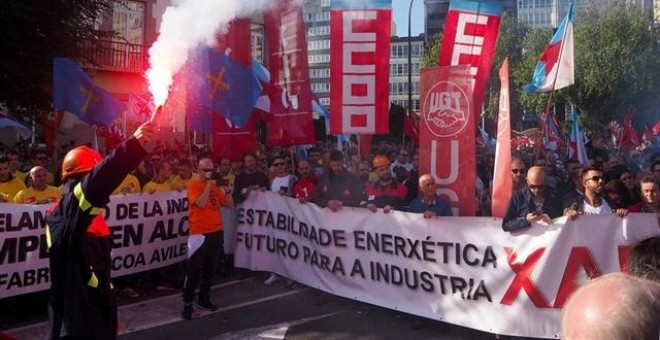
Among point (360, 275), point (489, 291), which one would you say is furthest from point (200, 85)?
point (489, 291)

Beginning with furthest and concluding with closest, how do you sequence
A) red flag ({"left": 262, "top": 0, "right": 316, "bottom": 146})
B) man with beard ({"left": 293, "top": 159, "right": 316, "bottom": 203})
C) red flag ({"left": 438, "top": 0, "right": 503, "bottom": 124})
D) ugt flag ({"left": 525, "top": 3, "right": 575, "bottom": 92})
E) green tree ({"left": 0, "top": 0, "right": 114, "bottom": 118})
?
1. green tree ({"left": 0, "top": 0, "right": 114, "bottom": 118})
2. ugt flag ({"left": 525, "top": 3, "right": 575, "bottom": 92})
3. red flag ({"left": 262, "top": 0, "right": 316, "bottom": 146})
4. man with beard ({"left": 293, "top": 159, "right": 316, "bottom": 203})
5. red flag ({"left": 438, "top": 0, "right": 503, "bottom": 124})

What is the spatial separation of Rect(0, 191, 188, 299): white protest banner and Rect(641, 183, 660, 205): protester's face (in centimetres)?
550

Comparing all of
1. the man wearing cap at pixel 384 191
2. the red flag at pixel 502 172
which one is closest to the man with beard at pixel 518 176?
the red flag at pixel 502 172

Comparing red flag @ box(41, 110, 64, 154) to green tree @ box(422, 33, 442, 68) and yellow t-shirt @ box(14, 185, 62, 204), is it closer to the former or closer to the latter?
yellow t-shirt @ box(14, 185, 62, 204)

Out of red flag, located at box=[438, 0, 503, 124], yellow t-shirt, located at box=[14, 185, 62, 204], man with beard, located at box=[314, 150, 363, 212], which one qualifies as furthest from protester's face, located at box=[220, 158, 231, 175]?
red flag, located at box=[438, 0, 503, 124]

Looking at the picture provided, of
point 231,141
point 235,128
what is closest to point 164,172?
point 231,141

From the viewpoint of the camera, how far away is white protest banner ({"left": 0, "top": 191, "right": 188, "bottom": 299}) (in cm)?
641

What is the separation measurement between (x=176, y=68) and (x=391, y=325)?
3298mm

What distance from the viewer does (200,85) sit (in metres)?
8.14

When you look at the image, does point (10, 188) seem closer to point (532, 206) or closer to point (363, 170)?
point (363, 170)

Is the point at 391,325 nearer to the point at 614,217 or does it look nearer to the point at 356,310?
the point at 356,310

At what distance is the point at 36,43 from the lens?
1292 cm

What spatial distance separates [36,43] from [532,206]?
11.1 m

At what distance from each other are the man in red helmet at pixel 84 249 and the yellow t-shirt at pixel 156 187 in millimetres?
4512
